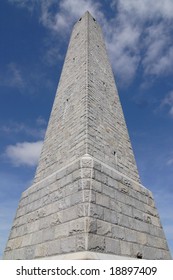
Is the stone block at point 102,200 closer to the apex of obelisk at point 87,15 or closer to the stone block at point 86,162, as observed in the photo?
the stone block at point 86,162

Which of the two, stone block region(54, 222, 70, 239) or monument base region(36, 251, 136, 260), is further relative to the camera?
stone block region(54, 222, 70, 239)

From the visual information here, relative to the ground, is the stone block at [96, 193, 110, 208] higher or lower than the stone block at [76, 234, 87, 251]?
higher

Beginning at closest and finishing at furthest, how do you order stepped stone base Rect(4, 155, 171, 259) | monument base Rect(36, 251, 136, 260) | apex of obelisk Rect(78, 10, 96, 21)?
monument base Rect(36, 251, 136, 260)
stepped stone base Rect(4, 155, 171, 259)
apex of obelisk Rect(78, 10, 96, 21)

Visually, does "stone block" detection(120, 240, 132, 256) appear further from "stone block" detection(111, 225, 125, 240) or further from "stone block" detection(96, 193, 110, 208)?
"stone block" detection(96, 193, 110, 208)

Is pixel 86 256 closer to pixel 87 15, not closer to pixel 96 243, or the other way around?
pixel 96 243

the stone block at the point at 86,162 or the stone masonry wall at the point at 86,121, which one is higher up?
the stone masonry wall at the point at 86,121

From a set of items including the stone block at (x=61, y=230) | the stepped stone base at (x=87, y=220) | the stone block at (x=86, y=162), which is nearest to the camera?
the stepped stone base at (x=87, y=220)

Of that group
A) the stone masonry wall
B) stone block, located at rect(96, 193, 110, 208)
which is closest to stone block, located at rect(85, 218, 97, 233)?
stone block, located at rect(96, 193, 110, 208)

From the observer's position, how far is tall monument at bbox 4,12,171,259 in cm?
443

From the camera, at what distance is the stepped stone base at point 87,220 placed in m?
4.27

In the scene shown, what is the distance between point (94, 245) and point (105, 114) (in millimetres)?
4395

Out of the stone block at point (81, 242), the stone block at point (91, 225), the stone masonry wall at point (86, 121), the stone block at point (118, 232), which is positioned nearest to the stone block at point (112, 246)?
the stone block at point (118, 232)

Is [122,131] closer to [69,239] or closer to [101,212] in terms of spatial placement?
[101,212]
